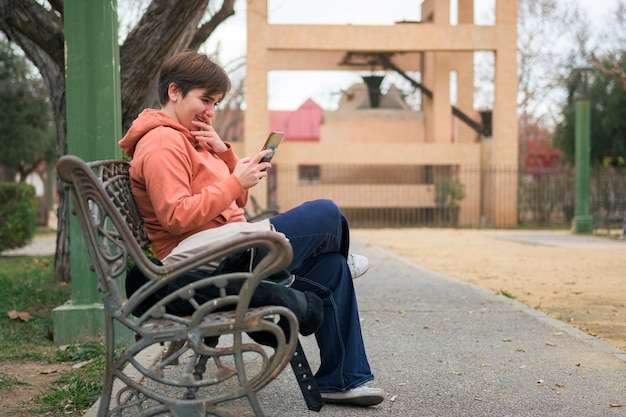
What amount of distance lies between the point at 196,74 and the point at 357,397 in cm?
157

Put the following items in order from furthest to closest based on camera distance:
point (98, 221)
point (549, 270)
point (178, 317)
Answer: point (549, 270)
point (98, 221)
point (178, 317)

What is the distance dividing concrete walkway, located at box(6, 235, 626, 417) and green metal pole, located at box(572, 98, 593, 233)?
14.6 metres

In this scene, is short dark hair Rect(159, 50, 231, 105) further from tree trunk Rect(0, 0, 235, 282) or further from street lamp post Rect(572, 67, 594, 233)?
street lamp post Rect(572, 67, 594, 233)

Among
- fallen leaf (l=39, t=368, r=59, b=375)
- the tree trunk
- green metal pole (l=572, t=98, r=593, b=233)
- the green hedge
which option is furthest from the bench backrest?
green metal pole (l=572, t=98, r=593, b=233)

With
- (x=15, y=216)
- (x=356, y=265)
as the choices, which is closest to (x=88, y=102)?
(x=356, y=265)

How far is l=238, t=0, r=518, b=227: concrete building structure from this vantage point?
1065 inches

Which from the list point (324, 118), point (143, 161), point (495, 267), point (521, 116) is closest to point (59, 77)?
point (143, 161)

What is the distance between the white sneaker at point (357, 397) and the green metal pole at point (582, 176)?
18.5 meters

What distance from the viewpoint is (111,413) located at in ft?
9.47

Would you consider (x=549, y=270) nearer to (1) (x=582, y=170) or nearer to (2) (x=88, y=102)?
(2) (x=88, y=102)

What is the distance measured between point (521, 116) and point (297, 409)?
41.4m

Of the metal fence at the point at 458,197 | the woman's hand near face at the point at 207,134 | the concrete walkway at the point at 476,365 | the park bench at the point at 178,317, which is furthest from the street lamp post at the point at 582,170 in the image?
the park bench at the point at 178,317

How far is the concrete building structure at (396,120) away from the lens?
88.8ft

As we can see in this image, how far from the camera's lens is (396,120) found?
3109 centimetres
